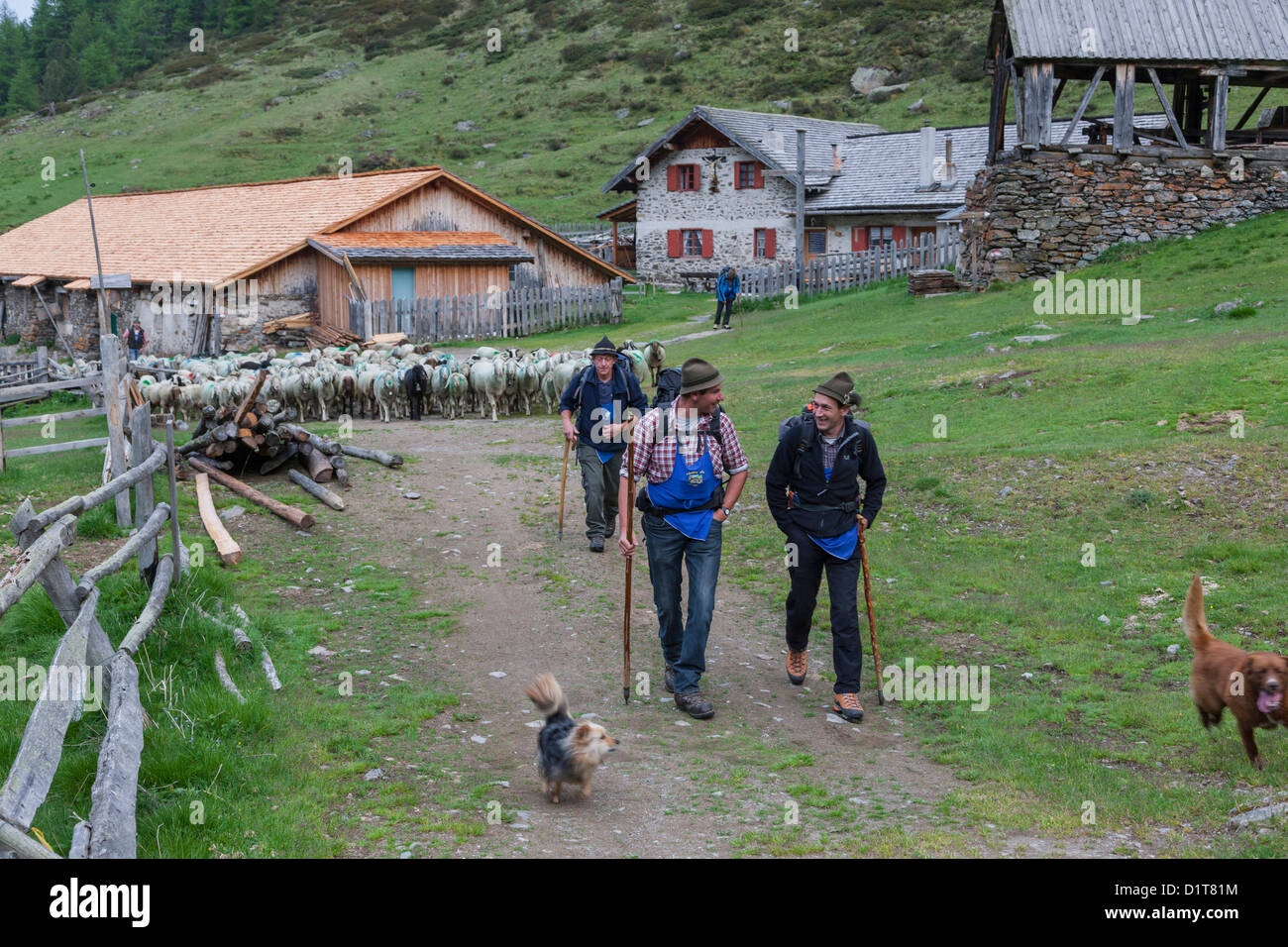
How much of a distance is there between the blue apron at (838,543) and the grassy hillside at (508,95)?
161 feet

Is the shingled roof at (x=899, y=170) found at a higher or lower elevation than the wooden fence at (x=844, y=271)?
higher

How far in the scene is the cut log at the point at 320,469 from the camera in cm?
1367

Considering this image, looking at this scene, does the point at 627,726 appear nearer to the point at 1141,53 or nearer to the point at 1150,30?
the point at 1141,53

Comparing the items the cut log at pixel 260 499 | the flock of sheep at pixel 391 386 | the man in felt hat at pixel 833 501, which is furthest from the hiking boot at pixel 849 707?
the flock of sheep at pixel 391 386

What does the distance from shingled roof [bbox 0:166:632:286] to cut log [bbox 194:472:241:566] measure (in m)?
21.3

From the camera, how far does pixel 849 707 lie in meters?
7.57

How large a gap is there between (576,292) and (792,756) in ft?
96.6

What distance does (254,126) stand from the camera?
71375 millimetres

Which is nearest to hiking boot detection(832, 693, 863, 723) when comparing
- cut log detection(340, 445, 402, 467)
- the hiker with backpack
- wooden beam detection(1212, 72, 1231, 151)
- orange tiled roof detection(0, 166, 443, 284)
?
cut log detection(340, 445, 402, 467)

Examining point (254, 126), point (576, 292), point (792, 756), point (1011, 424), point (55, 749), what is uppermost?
point (254, 126)

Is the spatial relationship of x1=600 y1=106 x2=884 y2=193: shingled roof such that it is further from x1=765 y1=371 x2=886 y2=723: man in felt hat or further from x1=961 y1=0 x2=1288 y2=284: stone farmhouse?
x1=765 y1=371 x2=886 y2=723: man in felt hat

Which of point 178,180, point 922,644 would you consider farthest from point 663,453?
point 178,180

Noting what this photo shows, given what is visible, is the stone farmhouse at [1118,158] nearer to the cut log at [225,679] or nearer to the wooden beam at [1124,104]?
the wooden beam at [1124,104]

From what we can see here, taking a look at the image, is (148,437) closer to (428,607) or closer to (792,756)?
(428,607)
